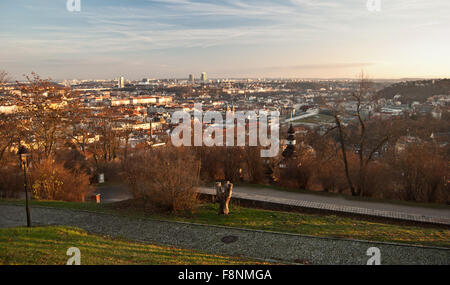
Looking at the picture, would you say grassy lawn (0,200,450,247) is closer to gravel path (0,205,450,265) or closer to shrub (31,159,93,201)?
gravel path (0,205,450,265)

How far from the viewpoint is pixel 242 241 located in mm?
9734

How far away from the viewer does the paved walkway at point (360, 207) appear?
12.7 metres

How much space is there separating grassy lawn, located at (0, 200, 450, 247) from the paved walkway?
934 mm

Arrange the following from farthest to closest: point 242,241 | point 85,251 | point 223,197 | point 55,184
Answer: point 55,184 < point 223,197 < point 242,241 < point 85,251

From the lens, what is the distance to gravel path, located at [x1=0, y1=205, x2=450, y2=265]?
8.47 metres

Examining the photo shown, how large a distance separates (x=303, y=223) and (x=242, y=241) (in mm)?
2913

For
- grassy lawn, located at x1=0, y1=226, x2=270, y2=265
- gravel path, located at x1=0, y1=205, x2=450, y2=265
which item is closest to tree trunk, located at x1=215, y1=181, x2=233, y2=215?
gravel path, located at x1=0, y1=205, x2=450, y2=265

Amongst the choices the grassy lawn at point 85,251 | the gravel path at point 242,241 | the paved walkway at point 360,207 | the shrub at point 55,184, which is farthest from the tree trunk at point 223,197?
the shrub at point 55,184

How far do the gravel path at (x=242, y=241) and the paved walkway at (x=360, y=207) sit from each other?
158 inches

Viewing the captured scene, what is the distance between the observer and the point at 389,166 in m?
17.6

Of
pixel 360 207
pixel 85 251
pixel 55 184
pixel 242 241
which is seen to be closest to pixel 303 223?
pixel 242 241

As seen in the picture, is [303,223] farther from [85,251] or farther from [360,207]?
[85,251]

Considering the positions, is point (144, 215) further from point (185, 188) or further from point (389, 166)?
point (389, 166)
